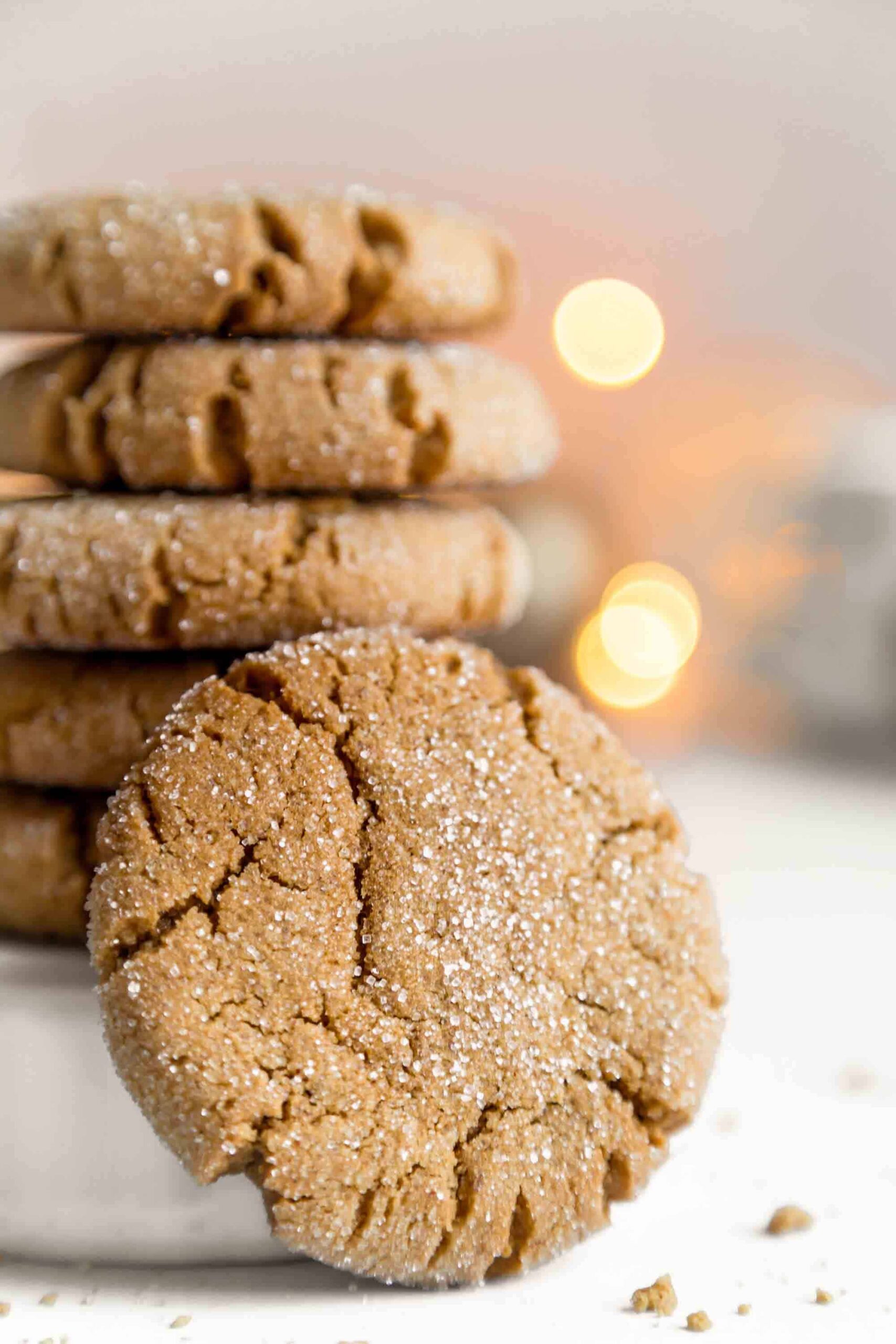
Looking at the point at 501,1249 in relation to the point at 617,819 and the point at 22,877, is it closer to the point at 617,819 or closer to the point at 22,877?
the point at 617,819

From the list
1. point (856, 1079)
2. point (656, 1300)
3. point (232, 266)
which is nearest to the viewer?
point (656, 1300)

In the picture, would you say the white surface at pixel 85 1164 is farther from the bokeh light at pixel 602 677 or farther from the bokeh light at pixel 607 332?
the bokeh light at pixel 602 677

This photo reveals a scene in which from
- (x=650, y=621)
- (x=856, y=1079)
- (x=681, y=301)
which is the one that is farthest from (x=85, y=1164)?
(x=681, y=301)

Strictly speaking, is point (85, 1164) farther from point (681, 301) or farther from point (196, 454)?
point (681, 301)

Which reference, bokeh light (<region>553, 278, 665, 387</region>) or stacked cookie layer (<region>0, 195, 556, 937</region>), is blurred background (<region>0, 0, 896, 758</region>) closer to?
bokeh light (<region>553, 278, 665, 387</region>)

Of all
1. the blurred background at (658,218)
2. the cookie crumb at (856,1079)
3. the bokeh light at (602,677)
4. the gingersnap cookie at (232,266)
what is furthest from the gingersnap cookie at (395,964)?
the bokeh light at (602,677)

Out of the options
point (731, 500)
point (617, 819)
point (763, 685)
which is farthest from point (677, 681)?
point (617, 819)
